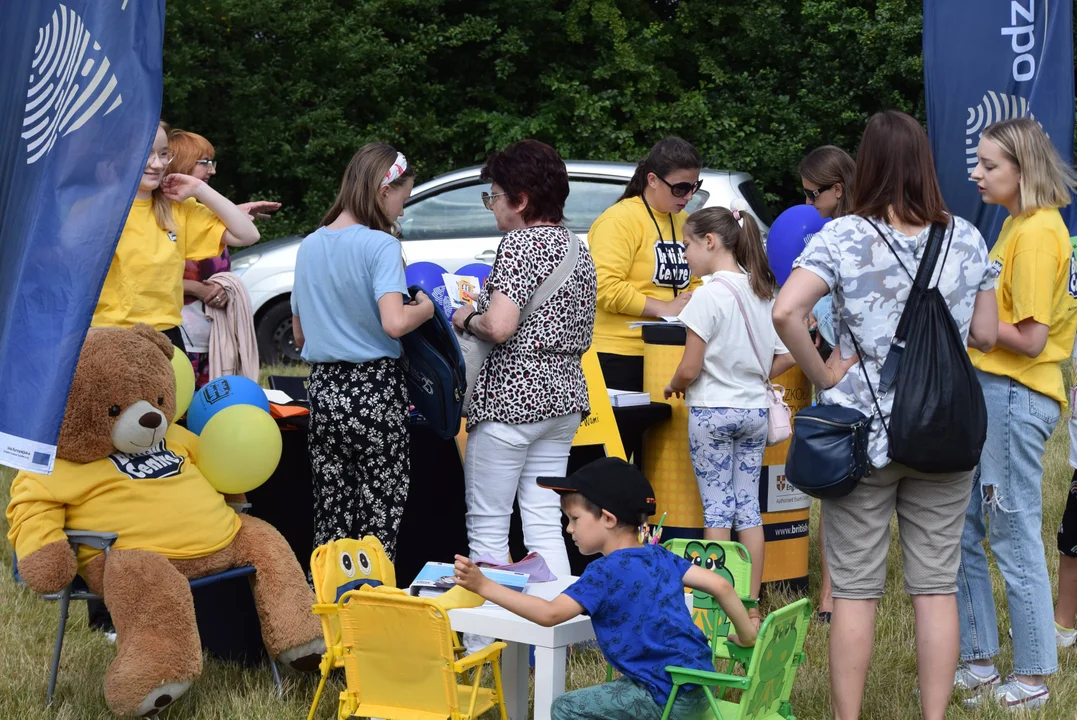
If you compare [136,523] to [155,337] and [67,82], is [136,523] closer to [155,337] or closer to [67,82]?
[155,337]

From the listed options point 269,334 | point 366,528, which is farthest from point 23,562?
point 269,334

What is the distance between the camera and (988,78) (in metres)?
4.68

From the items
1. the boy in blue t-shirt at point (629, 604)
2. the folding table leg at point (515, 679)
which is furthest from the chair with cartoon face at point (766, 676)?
the folding table leg at point (515, 679)

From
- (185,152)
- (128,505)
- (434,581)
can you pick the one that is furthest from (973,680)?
(185,152)

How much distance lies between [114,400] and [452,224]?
6.54m

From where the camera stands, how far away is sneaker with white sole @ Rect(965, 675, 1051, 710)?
4.15 m

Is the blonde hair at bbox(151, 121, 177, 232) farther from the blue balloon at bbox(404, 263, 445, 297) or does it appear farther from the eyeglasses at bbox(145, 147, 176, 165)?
the blue balloon at bbox(404, 263, 445, 297)

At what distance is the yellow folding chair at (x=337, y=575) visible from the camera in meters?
3.69

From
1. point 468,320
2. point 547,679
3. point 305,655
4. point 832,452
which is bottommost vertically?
point 305,655

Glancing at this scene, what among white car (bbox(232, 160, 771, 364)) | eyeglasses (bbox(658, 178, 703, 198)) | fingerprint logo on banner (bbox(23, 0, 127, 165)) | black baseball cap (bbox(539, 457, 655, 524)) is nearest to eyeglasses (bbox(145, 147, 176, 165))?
fingerprint logo on banner (bbox(23, 0, 127, 165))

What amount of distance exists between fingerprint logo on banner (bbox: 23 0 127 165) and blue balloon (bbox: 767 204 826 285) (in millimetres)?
3260

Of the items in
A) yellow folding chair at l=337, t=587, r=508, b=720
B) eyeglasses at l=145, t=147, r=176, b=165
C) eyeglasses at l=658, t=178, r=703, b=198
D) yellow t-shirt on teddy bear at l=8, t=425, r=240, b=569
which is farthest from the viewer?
eyeglasses at l=658, t=178, r=703, b=198

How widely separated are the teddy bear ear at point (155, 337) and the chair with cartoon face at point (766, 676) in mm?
2051

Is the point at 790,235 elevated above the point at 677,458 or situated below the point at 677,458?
above
